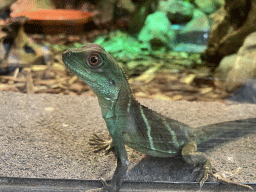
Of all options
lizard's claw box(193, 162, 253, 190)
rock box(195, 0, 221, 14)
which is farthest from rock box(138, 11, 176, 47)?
lizard's claw box(193, 162, 253, 190)

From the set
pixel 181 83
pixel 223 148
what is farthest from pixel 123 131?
pixel 181 83

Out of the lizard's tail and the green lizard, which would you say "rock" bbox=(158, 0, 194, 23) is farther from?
the lizard's tail

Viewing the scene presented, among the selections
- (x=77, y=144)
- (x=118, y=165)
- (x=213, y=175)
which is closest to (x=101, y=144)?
(x=77, y=144)

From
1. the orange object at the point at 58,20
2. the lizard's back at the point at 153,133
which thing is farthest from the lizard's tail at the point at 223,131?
the orange object at the point at 58,20

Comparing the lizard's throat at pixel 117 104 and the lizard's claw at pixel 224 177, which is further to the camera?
the lizard's claw at pixel 224 177

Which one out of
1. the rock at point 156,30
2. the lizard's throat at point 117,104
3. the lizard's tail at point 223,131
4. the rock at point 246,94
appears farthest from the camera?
the rock at point 246,94

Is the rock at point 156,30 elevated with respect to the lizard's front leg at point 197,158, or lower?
elevated

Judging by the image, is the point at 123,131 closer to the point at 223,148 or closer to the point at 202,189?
the point at 202,189

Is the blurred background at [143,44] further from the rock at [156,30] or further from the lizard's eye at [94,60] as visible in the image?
the lizard's eye at [94,60]
